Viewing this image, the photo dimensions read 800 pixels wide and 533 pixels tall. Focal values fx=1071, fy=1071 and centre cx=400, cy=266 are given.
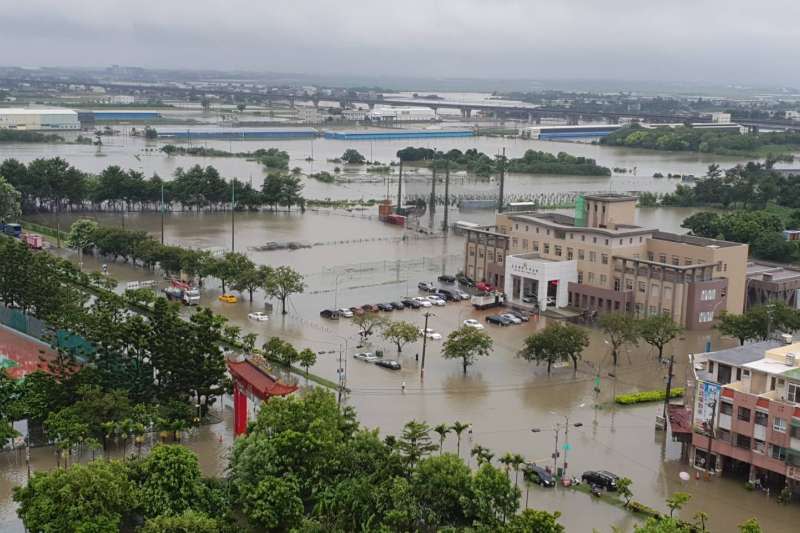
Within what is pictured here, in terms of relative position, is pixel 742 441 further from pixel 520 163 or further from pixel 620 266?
pixel 520 163

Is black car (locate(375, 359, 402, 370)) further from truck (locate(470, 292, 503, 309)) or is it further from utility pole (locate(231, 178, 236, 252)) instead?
utility pole (locate(231, 178, 236, 252))

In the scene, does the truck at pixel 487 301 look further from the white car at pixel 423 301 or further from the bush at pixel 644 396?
the bush at pixel 644 396

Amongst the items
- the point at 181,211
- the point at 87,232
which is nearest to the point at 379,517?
the point at 87,232

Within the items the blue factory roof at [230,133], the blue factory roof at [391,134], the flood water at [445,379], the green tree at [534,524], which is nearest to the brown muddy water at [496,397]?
the flood water at [445,379]

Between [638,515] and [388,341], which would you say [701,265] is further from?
[638,515]

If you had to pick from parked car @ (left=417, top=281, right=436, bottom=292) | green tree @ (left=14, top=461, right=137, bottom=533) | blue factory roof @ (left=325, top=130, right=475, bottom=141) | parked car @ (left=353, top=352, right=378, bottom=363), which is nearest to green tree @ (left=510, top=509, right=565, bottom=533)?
green tree @ (left=14, top=461, right=137, bottom=533)

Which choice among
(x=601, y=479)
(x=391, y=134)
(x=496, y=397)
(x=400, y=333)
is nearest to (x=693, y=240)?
(x=400, y=333)
